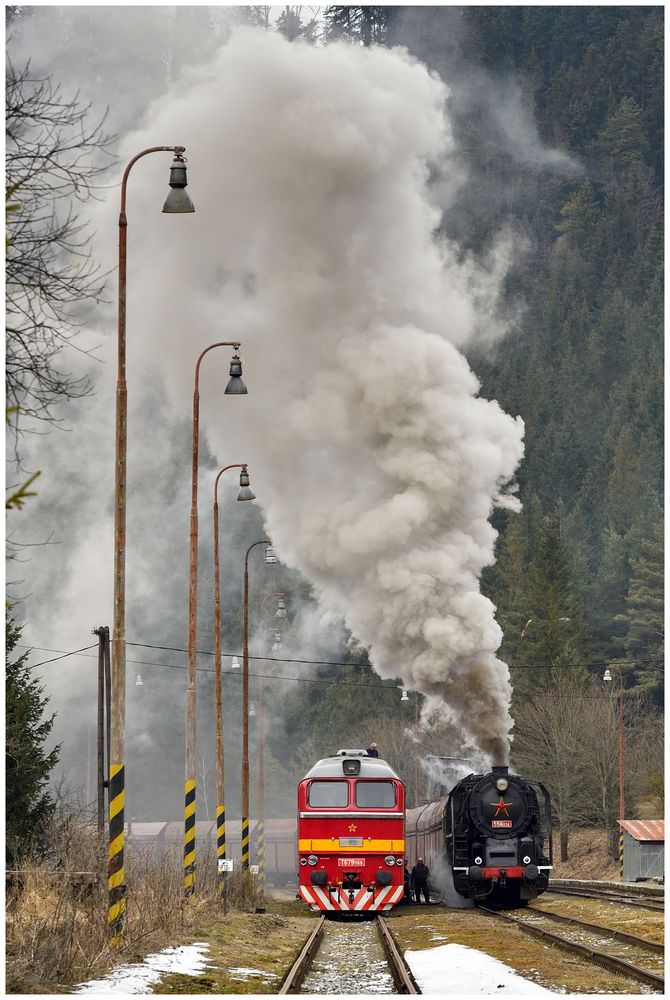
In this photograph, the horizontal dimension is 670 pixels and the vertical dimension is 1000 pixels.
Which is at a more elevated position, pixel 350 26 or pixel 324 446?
pixel 350 26

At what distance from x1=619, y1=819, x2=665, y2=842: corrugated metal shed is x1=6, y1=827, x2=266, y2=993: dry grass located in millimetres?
19334

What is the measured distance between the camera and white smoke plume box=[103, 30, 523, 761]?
111ft

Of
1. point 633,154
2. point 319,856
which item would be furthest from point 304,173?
point 633,154

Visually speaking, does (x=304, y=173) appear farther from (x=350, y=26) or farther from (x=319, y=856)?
(x=350, y=26)

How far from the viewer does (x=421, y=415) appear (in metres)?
34.4

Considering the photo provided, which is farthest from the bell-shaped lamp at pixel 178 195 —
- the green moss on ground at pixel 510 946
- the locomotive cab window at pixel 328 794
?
the locomotive cab window at pixel 328 794

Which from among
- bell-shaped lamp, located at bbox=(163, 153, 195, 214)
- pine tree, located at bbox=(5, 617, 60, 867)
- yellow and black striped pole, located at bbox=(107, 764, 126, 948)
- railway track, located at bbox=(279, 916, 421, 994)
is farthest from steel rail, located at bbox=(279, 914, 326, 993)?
bell-shaped lamp, located at bbox=(163, 153, 195, 214)

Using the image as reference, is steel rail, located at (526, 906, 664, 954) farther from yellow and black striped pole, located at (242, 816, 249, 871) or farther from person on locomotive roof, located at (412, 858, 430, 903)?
person on locomotive roof, located at (412, 858, 430, 903)

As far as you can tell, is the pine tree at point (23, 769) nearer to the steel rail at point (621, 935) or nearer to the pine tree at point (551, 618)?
the steel rail at point (621, 935)

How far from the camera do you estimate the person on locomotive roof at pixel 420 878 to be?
34219 mm

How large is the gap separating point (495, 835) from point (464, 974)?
36.4 feet

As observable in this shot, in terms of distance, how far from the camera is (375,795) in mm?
26375

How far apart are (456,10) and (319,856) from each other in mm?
171292

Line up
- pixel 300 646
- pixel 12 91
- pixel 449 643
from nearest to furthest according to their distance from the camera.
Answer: pixel 12 91
pixel 449 643
pixel 300 646
